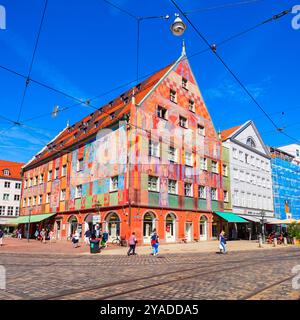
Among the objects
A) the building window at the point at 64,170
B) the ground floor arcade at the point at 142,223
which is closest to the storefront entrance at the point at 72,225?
the ground floor arcade at the point at 142,223

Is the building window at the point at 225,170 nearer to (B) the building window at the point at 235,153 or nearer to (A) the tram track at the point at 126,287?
(B) the building window at the point at 235,153

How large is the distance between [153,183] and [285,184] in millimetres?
33528

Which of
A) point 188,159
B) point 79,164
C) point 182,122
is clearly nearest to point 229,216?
point 188,159

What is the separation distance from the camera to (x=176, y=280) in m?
10.2

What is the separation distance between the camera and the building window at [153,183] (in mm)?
29888

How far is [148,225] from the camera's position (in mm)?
29375

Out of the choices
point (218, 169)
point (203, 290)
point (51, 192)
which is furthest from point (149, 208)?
point (203, 290)

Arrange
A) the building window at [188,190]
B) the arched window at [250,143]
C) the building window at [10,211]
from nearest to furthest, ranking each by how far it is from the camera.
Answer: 1. the building window at [188,190]
2. the arched window at [250,143]
3. the building window at [10,211]

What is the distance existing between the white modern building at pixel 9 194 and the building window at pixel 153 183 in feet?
150

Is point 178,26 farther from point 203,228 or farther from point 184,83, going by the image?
point 203,228

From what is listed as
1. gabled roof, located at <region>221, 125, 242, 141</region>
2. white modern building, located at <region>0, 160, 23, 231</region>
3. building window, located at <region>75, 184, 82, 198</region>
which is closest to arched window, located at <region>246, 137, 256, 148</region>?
gabled roof, located at <region>221, 125, 242, 141</region>

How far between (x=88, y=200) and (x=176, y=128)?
38.3 feet

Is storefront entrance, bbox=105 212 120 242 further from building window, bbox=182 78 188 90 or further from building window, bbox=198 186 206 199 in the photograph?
building window, bbox=182 78 188 90
